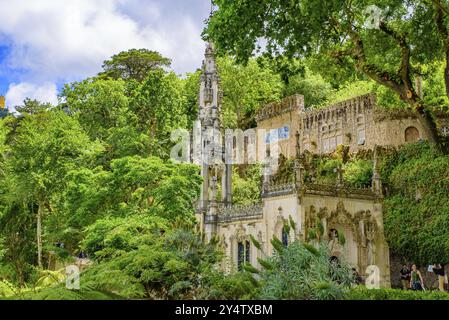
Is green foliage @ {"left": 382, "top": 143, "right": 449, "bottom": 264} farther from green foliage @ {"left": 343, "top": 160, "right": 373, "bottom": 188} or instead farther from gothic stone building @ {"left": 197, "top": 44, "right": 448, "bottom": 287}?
green foliage @ {"left": 343, "top": 160, "right": 373, "bottom": 188}

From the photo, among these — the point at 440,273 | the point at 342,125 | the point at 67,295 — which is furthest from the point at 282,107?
the point at 67,295

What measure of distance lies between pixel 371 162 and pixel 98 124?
A: 1640 cm

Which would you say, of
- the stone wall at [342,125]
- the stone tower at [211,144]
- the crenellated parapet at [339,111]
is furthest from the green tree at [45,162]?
the crenellated parapet at [339,111]

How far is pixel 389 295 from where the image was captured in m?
12.4

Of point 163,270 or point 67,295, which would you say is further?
point 163,270

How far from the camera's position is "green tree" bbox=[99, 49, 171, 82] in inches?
1870

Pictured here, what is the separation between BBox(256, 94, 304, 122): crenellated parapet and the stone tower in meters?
13.2

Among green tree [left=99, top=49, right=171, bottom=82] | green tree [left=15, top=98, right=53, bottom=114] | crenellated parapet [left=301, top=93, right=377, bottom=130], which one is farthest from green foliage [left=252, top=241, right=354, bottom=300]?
green tree [left=15, top=98, right=53, bottom=114]

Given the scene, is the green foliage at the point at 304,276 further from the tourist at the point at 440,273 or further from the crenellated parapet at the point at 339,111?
the crenellated parapet at the point at 339,111

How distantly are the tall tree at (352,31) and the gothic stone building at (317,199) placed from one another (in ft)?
14.9

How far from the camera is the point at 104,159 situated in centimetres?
3042

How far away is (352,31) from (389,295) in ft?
35.3

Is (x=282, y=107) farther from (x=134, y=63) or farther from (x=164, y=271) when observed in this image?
A: (x=164, y=271)
